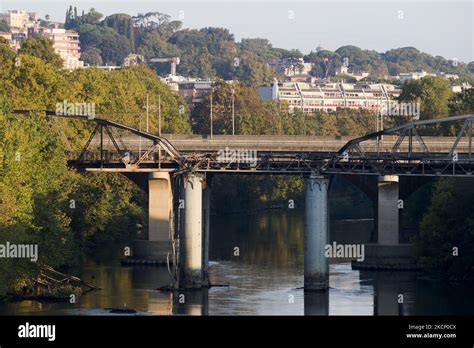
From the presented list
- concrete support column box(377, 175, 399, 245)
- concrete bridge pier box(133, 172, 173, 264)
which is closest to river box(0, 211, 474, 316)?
concrete bridge pier box(133, 172, 173, 264)

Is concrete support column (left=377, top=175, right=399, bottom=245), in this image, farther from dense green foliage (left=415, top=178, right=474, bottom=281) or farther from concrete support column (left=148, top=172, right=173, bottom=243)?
concrete support column (left=148, top=172, right=173, bottom=243)

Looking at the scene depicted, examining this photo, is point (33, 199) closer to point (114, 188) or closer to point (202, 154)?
point (202, 154)

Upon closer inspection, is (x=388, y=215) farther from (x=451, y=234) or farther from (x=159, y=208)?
(x=159, y=208)

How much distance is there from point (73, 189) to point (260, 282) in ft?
79.1

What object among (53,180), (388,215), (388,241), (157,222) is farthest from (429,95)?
(53,180)

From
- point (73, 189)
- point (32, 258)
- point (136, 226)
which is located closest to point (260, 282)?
point (32, 258)

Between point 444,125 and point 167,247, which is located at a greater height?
point 444,125

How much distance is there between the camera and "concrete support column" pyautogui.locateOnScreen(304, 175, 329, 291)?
95812 mm

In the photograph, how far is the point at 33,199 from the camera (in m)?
99.7

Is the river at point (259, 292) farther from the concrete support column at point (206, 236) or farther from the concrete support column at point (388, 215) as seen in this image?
the concrete support column at point (388, 215)

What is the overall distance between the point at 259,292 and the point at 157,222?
26.4m

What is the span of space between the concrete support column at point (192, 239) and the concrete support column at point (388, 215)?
59.8 feet

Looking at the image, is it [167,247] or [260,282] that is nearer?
[260,282]
